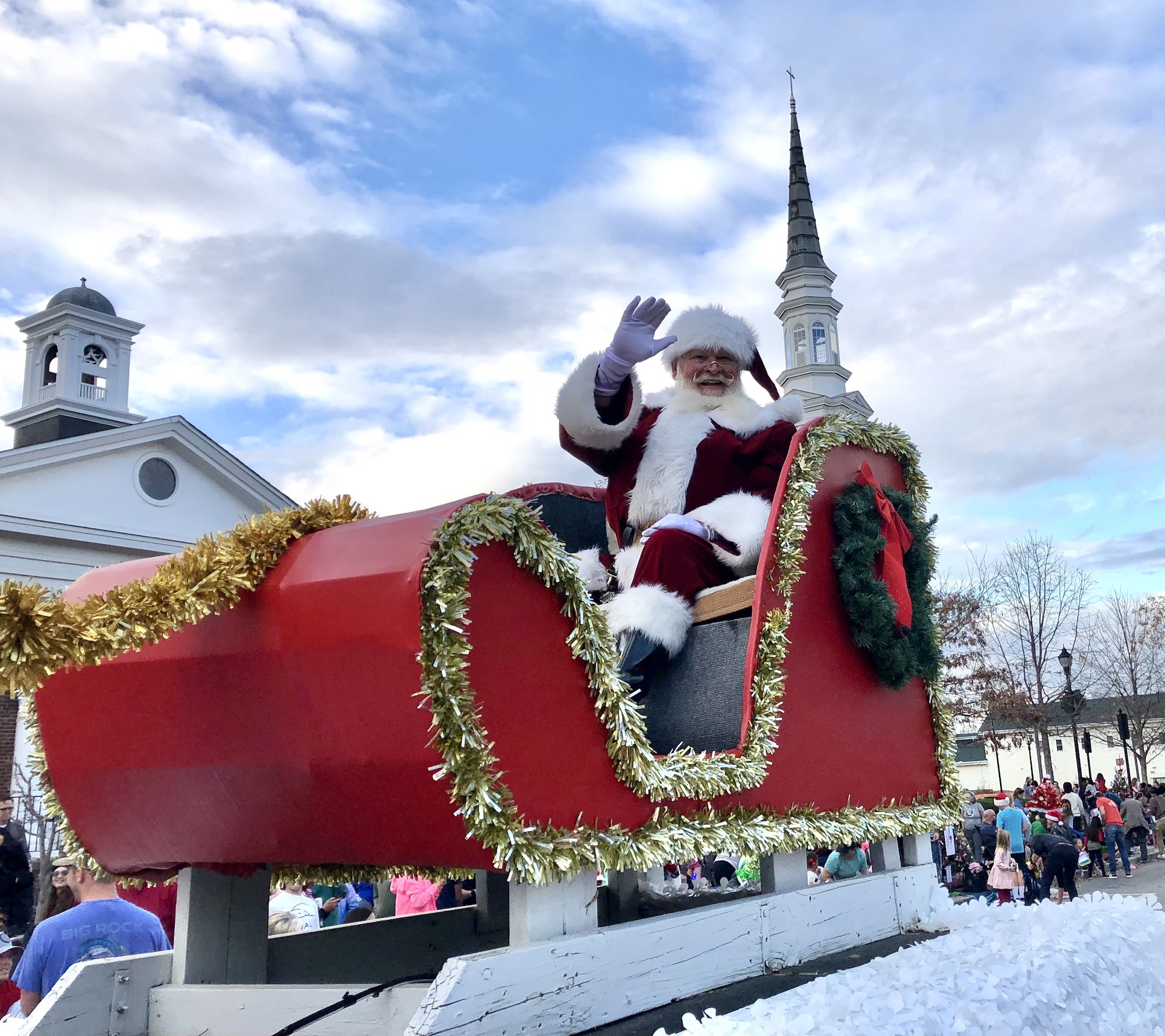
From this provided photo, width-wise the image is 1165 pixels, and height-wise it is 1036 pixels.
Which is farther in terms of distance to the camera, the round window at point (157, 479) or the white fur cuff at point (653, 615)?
the round window at point (157, 479)

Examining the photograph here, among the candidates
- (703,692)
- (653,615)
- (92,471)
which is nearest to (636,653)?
(653,615)

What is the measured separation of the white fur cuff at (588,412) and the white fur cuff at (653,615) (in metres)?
0.70

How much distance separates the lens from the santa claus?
338 cm

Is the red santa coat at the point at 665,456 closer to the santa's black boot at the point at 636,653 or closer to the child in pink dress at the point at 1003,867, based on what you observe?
the santa's black boot at the point at 636,653

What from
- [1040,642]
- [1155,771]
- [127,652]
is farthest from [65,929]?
[1155,771]

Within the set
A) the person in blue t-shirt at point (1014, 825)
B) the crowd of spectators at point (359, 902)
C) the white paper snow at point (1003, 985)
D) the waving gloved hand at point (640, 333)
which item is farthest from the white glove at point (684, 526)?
the person in blue t-shirt at point (1014, 825)

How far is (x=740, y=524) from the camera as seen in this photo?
3584 millimetres

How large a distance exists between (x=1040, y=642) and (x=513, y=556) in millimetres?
29279

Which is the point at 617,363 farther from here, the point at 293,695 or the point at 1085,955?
the point at 1085,955

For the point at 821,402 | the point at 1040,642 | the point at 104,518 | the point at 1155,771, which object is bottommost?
the point at 1155,771

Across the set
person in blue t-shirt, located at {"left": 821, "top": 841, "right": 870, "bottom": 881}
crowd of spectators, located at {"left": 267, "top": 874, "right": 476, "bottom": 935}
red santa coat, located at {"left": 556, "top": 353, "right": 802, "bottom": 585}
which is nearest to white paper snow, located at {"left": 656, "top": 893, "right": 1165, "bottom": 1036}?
red santa coat, located at {"left": 556, "top": 353, "right": 802, "bottom": 585}

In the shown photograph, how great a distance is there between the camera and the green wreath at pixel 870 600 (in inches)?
139

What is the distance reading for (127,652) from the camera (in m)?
2.30

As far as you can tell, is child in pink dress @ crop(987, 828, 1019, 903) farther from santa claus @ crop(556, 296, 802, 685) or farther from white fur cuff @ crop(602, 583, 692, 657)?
white fur cuff @ crop(602, 583, 692, 657)
